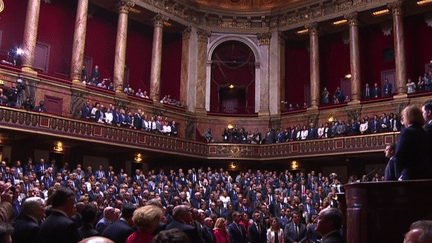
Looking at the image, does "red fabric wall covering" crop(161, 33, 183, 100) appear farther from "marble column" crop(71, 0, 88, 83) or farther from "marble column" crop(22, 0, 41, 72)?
"marble column" crop(22, 0, 41, 72)

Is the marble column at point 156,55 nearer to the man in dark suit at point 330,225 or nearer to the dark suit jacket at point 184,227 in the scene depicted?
the dark suit jacket at point 184,227

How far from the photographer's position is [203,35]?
2345cm

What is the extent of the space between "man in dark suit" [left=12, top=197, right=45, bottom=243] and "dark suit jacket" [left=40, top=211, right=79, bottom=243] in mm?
98

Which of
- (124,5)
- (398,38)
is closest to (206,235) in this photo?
(124,5)

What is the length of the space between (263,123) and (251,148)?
223 centimetres

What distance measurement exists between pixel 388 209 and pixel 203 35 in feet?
67.7

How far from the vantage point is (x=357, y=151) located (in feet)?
60.1

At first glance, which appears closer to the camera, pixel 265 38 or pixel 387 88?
pixel 387 88

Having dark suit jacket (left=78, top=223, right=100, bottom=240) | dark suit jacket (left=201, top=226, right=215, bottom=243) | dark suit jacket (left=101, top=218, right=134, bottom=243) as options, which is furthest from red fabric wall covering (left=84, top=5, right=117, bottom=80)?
dark suit jacket (left=101, top=218, right=134, bottom=243)

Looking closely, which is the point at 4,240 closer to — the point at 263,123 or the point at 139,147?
the point at 139,147

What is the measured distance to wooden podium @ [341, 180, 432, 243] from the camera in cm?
346

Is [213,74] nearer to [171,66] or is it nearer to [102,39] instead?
[171,66]

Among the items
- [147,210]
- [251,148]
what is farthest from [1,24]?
[147,210]

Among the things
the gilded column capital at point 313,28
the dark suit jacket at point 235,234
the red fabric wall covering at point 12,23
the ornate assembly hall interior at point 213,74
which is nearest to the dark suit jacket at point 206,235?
the dark suit jacket at point 235,234
